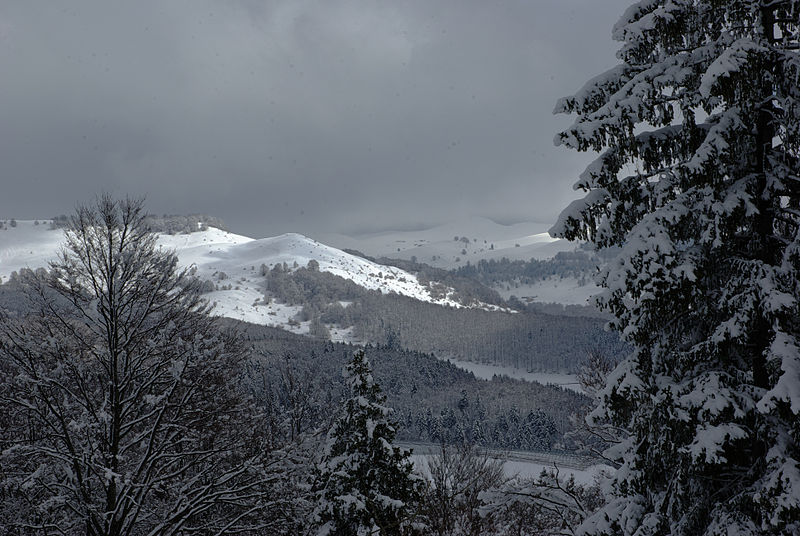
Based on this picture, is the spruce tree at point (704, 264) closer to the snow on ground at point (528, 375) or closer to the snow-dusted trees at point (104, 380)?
the snow-dusted trees at point (104, 380)

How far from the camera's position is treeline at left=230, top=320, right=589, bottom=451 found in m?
98.9

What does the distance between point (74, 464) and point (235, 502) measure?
2.85m

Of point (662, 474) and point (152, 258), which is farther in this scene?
point (152, 258)

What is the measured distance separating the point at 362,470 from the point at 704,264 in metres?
12.3

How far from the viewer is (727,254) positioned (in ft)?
20.5

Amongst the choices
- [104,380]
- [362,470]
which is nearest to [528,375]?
[362,470]

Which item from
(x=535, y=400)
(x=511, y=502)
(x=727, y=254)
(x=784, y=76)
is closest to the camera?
(x=784, y=76)

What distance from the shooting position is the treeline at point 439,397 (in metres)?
98.9

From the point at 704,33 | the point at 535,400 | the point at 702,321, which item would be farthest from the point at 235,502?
the point at 535,400

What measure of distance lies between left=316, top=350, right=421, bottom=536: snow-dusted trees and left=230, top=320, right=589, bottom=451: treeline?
65674 millimetres

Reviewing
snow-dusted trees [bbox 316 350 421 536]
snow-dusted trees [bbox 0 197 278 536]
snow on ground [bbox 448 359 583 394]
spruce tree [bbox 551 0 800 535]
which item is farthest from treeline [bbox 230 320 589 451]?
spruce tree [bbox 551 0 800 535]

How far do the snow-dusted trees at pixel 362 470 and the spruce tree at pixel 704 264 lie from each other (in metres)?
9.76

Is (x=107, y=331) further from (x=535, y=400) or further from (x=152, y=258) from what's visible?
(x=535, y=400)

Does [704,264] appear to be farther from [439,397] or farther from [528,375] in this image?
[528,375]
